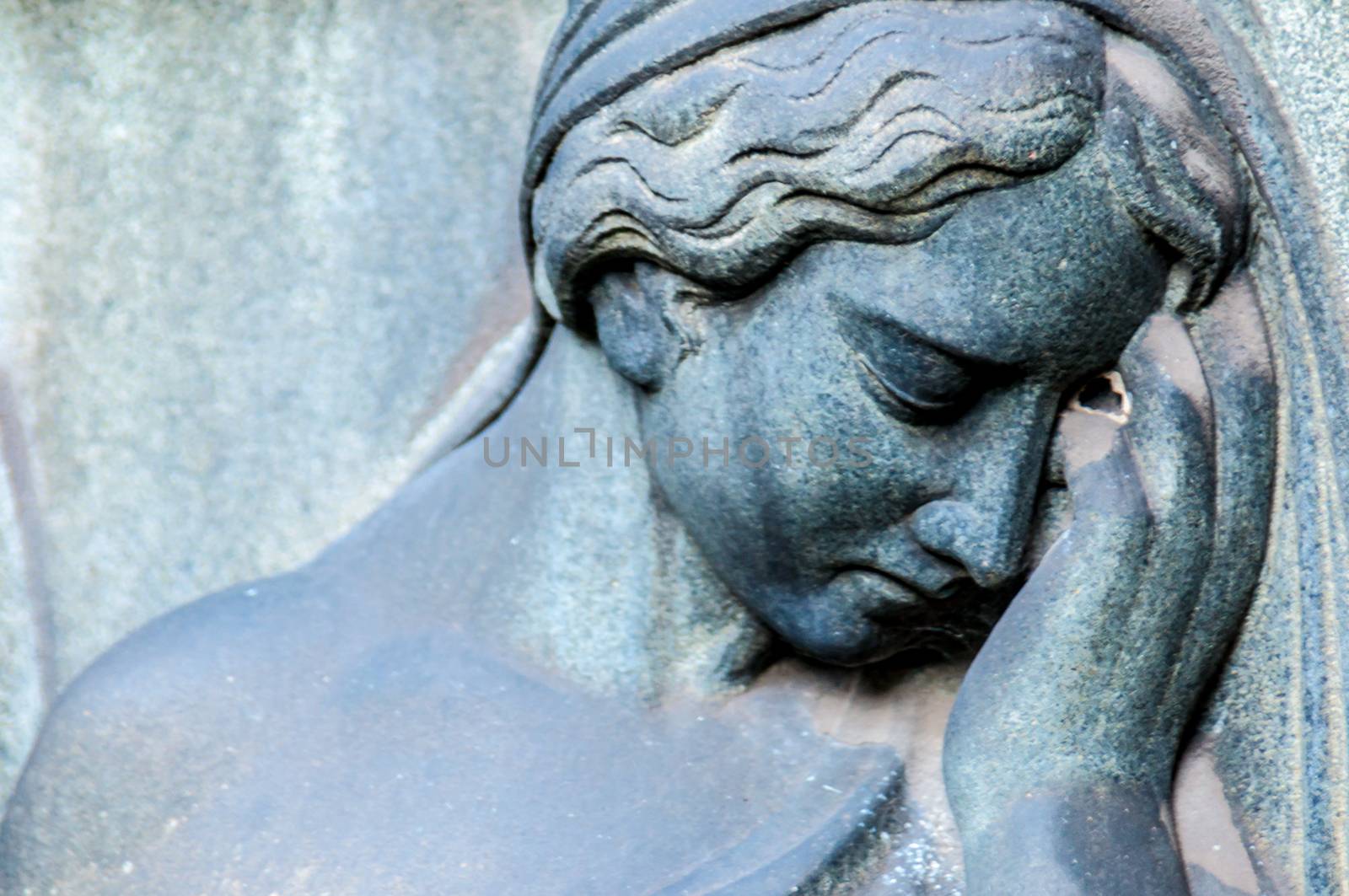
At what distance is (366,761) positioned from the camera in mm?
1812

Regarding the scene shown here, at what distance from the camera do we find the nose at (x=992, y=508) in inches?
63.7

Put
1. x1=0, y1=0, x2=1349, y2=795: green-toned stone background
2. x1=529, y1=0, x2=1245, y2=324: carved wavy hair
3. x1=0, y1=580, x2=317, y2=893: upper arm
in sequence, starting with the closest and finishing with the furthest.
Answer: x1=529, y1=0, x2=1245, y2=324: carved wavy hair → x1=0, y1=580, x2=317, y2=893: upper arm → x1=0, y1=0, x2=1349, y2=795: green-toned stone background

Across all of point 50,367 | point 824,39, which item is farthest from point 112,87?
point 824,39

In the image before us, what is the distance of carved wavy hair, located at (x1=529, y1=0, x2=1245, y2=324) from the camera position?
1.51 meters

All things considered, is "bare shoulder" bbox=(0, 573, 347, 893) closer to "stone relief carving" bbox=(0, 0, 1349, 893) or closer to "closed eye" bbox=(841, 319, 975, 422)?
"stone relief carving" bbox=(0, 0, 1349, 893)

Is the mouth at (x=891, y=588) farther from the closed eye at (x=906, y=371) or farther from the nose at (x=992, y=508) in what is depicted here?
the closed eye at (x=906, y=371)

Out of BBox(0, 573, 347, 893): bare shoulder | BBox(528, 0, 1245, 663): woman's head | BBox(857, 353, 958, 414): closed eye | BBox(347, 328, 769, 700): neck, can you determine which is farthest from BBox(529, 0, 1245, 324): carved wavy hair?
BBox(0, 573, 347, 893): bare shoulder

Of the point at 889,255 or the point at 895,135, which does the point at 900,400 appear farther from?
the point at 895,135

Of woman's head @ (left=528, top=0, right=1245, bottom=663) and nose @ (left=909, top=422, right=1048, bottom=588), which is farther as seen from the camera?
nose @ (left=909, top=422, right=1048, bottom=588)

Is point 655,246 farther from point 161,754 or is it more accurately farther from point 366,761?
point 161,754

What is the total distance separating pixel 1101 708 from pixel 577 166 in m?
0.65

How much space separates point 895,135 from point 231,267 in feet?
3.88

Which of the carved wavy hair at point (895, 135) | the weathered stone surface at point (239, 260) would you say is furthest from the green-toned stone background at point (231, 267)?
the carved wavy hair at point (895, 135)

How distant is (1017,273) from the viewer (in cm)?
153
